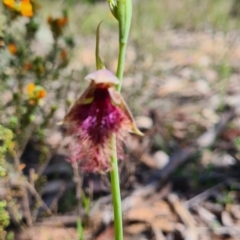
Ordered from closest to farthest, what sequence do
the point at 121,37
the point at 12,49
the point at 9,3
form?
the point at 121,37 → the point at 9,3 → the point at 12,49

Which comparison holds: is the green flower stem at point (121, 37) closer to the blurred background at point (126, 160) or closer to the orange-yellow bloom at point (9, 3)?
the blurred background at point (126, 160)

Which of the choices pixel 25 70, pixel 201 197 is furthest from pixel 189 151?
pixel 25 70

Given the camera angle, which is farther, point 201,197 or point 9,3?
point 201,197

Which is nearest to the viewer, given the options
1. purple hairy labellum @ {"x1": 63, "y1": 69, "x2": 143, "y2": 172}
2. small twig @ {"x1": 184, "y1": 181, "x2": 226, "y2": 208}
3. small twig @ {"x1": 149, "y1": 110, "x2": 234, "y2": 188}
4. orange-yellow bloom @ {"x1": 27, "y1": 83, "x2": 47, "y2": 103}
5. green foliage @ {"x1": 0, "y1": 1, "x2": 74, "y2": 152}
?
purple hairy labellum @ {"x1": 63, "y1": 69, "x2": 143, "y2": 172}

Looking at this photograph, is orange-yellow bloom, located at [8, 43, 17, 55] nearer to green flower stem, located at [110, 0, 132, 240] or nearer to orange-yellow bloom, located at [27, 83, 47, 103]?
orange-yellow bloom, located at [27, 83, 47, 103]

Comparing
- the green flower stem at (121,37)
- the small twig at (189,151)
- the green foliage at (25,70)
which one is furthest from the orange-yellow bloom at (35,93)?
the small twig at (189,151)

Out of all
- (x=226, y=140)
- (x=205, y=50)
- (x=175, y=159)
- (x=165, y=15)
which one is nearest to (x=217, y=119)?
(x=226, y=140)

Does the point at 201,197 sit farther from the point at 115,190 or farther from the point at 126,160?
the point at 115,190

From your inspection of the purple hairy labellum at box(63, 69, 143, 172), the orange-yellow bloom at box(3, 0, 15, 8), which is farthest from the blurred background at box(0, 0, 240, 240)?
the purple hairy labellum at box(63, 69, 143, 172)

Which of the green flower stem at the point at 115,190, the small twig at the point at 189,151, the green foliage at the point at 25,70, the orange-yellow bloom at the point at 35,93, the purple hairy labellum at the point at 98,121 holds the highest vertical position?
the green foliage at the point at 25,70
